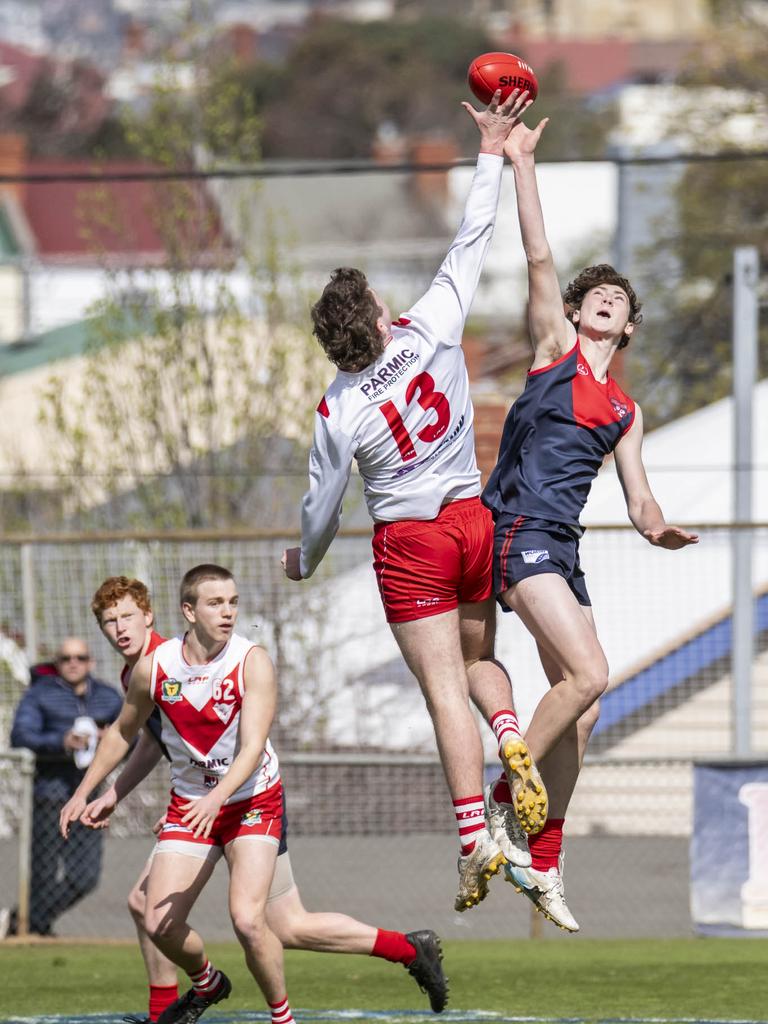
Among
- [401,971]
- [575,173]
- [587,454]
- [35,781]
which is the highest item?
[575,173]

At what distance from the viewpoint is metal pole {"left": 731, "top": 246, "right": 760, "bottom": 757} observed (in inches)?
452

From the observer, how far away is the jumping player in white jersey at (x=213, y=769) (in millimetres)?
6984

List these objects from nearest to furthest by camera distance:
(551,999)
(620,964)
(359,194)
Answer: (551,999)
(620,964)
(359,194)

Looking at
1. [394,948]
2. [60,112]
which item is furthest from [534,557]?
[60,112]

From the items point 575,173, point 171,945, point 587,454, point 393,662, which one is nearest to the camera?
point 587,454

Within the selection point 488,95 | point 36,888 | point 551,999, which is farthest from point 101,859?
point 488,95

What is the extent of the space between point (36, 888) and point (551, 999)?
3851mm

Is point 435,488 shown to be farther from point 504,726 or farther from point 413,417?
point 504,726

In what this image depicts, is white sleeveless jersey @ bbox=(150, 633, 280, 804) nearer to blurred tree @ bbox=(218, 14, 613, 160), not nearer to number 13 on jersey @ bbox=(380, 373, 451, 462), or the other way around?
number 13 on jersey @ bbox=(380, 373, 451, 462)

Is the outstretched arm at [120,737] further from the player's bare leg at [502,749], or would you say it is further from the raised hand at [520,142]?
the raised hand at [520,142]

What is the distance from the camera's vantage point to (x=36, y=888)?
11516 mm

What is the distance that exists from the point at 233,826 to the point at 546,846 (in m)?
1.29

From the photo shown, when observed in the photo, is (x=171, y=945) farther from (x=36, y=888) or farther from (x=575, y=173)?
(x=575, y=173)

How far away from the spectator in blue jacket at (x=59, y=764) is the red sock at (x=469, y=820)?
4.84m
